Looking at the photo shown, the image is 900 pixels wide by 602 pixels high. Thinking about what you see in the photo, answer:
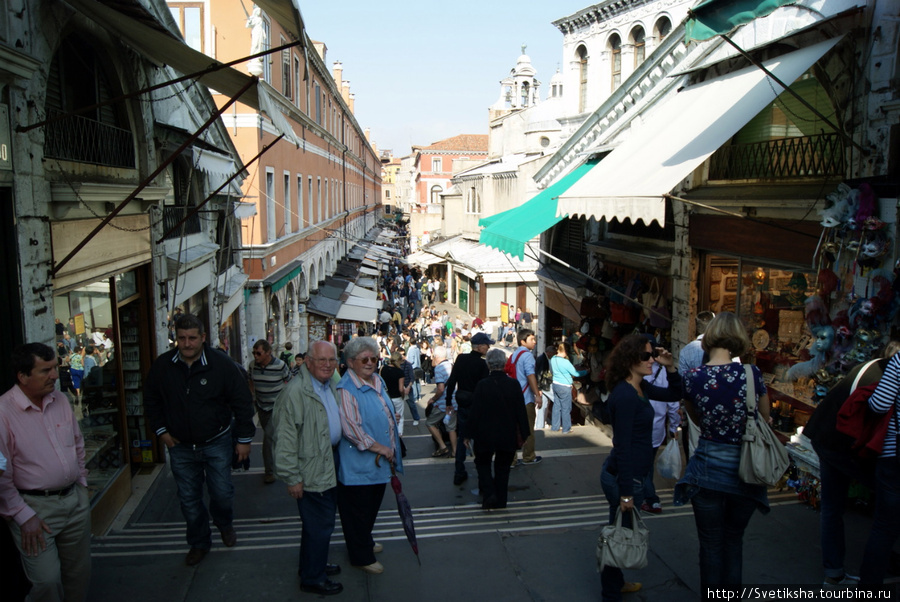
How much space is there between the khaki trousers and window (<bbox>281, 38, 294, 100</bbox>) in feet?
50.3

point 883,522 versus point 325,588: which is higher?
point 883,522

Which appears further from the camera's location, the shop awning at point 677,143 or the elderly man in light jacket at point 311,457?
the shop awning at point 677,143

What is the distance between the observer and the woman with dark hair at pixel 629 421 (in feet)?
12.3

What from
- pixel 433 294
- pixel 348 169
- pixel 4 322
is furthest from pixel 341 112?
pixel 4 322

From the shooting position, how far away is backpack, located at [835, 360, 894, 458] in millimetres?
3500

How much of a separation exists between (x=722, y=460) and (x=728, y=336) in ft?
2.18

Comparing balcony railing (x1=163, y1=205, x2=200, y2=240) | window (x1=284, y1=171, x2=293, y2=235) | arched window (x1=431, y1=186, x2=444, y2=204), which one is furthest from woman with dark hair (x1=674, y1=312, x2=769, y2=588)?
arched window (x1=431, y1=186, x2=444, y2=204)

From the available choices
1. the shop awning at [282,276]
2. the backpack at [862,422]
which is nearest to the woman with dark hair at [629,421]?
the backpack at [862,422]

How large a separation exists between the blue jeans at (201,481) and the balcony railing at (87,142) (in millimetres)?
2491

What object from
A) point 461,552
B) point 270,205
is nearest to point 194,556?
point 461,552

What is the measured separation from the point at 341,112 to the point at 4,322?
31401mm

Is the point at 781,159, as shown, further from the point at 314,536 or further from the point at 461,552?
the point at 314,536

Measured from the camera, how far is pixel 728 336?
12.0 ft

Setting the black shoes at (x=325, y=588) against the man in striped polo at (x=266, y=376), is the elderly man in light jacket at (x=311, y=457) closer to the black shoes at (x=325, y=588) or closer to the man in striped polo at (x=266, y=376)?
the black shoes at (x=325, y=588)
